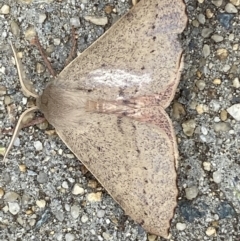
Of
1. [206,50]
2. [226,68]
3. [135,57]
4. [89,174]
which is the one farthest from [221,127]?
[89,174]

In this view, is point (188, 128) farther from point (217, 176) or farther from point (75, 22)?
point (75, 22)

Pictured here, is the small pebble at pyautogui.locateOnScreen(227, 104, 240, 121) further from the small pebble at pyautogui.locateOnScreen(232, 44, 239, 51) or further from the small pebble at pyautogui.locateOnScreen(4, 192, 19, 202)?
the small pebble at pyautogui.locateOnScreen(4, 192, 19, 202)

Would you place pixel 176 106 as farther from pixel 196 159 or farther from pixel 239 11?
pixel 239 11

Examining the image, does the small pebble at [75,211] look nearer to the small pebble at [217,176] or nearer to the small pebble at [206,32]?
the small pebble at [217,176]

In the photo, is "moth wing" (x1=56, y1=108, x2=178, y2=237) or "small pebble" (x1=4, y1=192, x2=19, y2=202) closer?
"moth wing" (x1=56, y1=108, x2=178, y2=237)

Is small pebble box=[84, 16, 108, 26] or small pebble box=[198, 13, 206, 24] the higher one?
small pebble box=[84, 16, 108, 26]

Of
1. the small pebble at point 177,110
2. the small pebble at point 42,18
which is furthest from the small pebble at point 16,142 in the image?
the small pebble at point 177,110

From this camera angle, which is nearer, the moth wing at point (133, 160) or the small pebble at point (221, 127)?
the moth wing at point (133, 160)

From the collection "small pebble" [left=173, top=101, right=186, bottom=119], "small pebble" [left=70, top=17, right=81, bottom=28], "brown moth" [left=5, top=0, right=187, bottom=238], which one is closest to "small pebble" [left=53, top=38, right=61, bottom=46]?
"small pebble" [left=70, top=17, right=81, bottom=28]
